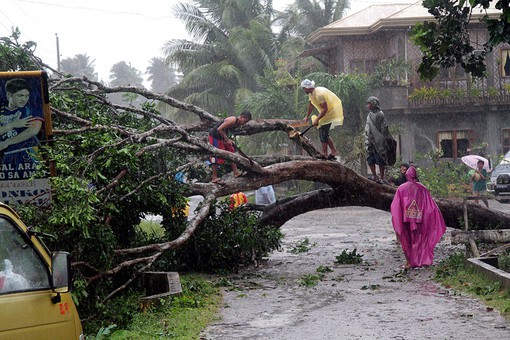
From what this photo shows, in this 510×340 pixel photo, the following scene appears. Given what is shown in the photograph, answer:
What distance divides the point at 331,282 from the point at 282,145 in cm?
2315

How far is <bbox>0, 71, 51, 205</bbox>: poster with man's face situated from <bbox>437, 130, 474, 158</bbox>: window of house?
30.4 m

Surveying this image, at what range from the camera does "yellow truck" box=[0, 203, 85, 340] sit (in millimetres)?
5125

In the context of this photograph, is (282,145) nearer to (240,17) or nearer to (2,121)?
(240,17)

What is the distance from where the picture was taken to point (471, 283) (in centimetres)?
1214

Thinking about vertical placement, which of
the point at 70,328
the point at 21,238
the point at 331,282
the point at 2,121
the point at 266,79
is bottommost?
the point at 331,282

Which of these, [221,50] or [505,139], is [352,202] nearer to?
[505,139]

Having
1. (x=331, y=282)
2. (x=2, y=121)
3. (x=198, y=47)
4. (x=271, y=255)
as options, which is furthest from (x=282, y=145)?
(x=2, y=121)

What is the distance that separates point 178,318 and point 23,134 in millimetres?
2696

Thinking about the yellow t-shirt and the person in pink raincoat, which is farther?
the yellow t-shirt

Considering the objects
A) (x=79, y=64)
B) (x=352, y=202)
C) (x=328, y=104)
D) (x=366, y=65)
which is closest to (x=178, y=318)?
(x=352, y=202)

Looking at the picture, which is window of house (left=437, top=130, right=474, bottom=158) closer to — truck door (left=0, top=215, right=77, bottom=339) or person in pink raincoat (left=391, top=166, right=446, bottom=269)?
person in pink raincoat (left=391, top=166, right=446, bottom=269)

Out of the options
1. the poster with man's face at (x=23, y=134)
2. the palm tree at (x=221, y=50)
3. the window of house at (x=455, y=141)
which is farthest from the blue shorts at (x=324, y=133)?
the palm tree at (x=221, y=50)

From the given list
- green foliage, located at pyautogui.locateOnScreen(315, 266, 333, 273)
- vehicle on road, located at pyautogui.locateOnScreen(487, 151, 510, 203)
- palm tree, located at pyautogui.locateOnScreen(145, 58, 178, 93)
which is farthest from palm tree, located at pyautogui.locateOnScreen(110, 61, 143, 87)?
green foliage, located at pyautogui.locateOnScreen(315, 266, 333, 273)

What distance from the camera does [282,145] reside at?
36.4 meters
